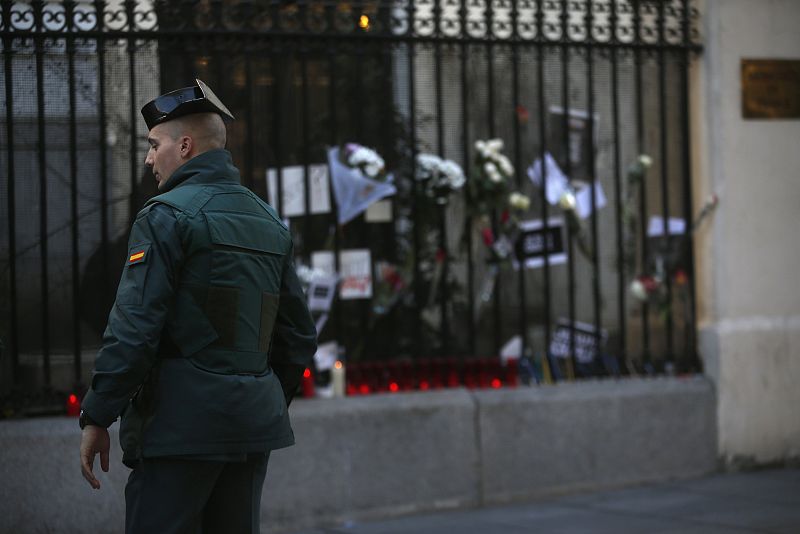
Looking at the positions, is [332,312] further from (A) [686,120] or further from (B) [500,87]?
(A) [686,120]

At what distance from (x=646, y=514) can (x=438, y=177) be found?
90.3 inches

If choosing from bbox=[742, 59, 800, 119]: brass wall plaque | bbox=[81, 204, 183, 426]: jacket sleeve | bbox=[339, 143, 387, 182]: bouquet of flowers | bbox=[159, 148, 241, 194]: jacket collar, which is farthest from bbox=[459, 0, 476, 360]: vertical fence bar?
bbox=[81, 204, 183, 426]: jacket sleeve

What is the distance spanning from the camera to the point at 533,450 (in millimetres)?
6973

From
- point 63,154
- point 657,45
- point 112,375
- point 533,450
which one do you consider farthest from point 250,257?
point 657,45

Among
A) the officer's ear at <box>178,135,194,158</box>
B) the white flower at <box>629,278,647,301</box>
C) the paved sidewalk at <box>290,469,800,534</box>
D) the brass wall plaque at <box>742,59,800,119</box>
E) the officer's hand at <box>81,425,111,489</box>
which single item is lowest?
the paved sidewalk at <box>290,469,800,534</box>

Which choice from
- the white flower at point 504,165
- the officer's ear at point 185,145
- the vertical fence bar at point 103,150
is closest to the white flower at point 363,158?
the white flower at point 504,165

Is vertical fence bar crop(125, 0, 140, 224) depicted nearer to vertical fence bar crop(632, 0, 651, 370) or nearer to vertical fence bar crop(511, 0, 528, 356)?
vertical fence bar crop(511, 0, 528, 356)

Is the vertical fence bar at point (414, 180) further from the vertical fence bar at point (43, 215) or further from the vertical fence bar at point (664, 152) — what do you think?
the vertical fence bar at point (43, 215)

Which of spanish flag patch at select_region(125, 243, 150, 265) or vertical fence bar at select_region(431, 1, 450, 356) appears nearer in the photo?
spanish flag patch at select_region(125, 243, 150, 265)

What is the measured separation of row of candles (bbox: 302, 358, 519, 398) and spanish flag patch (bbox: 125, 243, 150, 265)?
320 centimetres

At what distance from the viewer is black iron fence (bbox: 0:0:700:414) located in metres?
6.43

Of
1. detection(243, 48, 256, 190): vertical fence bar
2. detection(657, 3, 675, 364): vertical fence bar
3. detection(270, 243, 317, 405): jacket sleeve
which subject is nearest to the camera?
detection(270, 243, 317, 405): jacket sleeve

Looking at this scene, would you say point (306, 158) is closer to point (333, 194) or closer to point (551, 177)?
point (333, 194)

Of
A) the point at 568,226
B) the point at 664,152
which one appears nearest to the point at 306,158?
the point at 568,226
